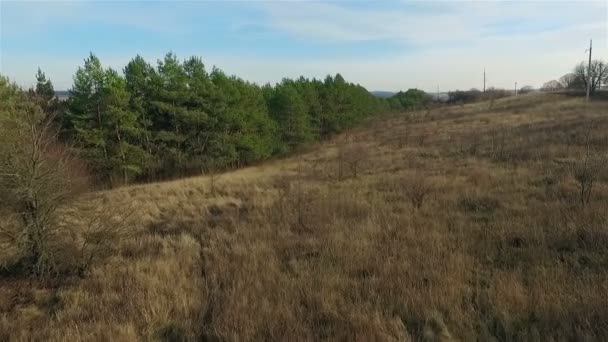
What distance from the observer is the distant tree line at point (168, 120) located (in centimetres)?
2320

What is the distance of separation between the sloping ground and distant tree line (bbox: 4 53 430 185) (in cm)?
1453

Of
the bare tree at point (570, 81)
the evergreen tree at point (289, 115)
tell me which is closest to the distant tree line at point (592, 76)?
the bare tree at point (570, 81)

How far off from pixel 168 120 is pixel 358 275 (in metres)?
23.4

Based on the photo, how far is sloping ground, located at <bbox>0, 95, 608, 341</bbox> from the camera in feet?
13.5

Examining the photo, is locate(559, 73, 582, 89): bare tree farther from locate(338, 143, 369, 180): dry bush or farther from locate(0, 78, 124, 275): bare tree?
locate(0, 78, 124, 275): bare tree

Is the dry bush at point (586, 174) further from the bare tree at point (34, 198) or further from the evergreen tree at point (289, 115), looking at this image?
the evergreen tree at point (289, 115)

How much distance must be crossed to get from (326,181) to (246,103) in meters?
15.4

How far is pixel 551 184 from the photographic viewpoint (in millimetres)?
10688

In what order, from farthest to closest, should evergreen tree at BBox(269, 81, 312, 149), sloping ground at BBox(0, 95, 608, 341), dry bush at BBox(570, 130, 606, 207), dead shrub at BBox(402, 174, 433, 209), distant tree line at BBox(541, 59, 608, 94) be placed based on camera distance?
distant tree line at BBox(541, 59, 608, 94) < evergreen tree at BBox(269, 81, 312, 149) < dead shrub at BBox(402, 174, 433, 209) < dry bush at BBox(570, 130, 606, 207) < sloping ground at BBox(0, 95, 608, 341)

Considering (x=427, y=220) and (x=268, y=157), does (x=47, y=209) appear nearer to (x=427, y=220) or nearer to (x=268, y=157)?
(x=427, y=220)

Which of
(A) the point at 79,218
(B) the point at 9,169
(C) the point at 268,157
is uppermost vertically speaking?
(B) the point at 9,169

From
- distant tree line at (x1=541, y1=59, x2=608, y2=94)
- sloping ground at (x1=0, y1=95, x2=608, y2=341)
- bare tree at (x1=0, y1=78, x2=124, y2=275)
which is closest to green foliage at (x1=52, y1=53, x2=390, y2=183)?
sloping ground at (x1=0, y1=95, x2=608, y2=341)

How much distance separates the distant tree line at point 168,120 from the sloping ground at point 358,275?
14.5m

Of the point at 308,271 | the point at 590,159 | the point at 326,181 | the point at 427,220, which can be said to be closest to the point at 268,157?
the point at 326,181
